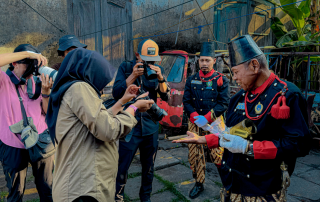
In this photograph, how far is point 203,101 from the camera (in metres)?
3.29

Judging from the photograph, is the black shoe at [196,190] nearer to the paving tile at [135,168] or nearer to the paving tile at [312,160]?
the paving tile at [135,168]

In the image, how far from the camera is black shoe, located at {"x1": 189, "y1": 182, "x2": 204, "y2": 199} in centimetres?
313

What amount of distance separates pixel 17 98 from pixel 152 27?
19.0ft

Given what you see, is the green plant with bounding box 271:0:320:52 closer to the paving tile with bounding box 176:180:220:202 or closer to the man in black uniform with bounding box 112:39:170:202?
the paving tile with bounding box 176:180:220:202

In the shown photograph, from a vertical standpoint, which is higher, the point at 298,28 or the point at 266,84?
the point at 298,28

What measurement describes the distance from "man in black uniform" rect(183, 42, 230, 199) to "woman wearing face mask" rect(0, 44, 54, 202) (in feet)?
6.35

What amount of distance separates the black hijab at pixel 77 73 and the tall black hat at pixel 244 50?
3.28 ft

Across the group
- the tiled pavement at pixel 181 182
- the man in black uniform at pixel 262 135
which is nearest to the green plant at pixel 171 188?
the tiled pavement at pixel 181 182

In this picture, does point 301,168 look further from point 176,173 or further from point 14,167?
point 14,167

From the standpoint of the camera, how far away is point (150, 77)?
Answer: 2502mm

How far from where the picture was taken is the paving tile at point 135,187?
3.23 meters

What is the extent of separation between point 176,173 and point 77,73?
296 centimetres

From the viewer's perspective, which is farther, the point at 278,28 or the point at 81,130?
the point at 278,28

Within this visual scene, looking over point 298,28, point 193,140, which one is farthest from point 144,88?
point 298,28
